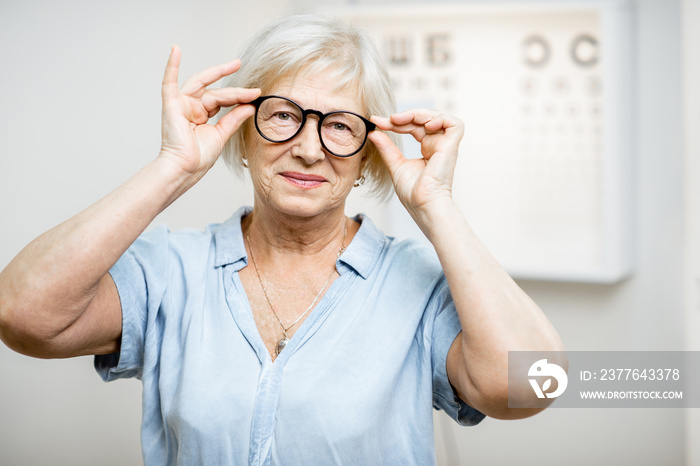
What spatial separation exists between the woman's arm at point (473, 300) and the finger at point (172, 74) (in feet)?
1.58

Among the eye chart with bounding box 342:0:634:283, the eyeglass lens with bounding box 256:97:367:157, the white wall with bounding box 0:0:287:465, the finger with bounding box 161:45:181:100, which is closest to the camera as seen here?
the finger with bounding box 161:45:181:100

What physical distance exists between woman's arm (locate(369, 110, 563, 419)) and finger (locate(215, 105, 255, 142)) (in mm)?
347

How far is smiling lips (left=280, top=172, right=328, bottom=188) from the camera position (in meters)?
1.33

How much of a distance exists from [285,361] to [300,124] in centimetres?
48

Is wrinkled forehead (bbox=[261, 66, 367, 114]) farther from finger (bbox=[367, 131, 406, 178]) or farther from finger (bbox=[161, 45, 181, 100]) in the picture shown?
finger (bbox=[161, 45, 181, 100])

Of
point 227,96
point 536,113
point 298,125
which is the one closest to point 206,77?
point 227,96

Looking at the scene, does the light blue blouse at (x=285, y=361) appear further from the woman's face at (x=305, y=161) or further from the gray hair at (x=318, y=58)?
the gray hair at (x=318, y=58)

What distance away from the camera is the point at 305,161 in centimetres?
133

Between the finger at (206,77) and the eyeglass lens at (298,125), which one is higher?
the finger at (206,77)

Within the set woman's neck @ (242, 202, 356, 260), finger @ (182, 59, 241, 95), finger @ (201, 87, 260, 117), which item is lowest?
woman's neck @ (242, 202, 356, 260)

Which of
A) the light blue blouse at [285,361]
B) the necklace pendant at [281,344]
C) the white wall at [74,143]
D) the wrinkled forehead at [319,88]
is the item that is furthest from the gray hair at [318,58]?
the white wall at [74,143]

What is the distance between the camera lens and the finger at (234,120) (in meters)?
1.35

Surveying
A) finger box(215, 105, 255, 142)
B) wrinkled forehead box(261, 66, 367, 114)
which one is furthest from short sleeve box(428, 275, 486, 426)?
finger box(215, 105, 255, 142)

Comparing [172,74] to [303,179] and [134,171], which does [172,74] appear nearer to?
[303,179]
